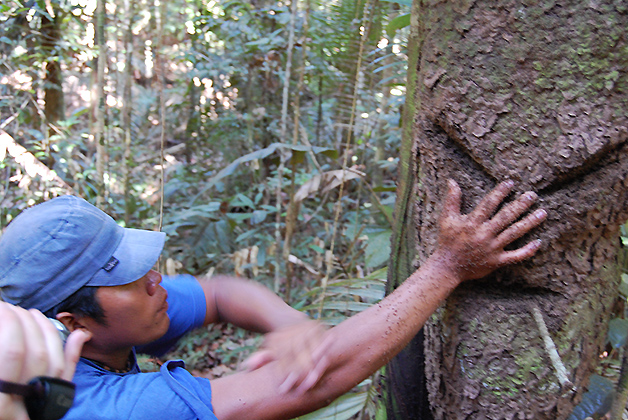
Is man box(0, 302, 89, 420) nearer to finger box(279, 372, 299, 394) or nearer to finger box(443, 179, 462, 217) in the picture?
finger box(279, 372, 299, 394)

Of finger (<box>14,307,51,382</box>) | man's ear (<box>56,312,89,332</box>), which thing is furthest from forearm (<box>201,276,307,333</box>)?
finger (<box>14,307,51,382</box>)

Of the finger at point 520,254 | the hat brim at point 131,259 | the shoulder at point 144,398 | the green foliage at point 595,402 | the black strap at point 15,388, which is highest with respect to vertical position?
the finger at point 520,254

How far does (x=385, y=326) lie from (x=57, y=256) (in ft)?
2.62

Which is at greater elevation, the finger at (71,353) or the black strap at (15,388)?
the black strap at (15,388)

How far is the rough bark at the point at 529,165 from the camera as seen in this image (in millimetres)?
959

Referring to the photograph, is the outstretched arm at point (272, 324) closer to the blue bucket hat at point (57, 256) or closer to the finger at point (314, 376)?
the finger at point (314, 376)

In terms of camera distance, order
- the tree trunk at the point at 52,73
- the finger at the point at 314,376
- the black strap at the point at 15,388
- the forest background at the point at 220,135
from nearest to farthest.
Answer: the black strap at the point at 15,388
the finger at the point at 314,376
the forest background at the point at 220,135
the tree trunk at the point at 52,73

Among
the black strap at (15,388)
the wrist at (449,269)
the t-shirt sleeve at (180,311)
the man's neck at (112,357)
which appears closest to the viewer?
the black strap at (15,388)

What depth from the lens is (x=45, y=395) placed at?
2.72 ft

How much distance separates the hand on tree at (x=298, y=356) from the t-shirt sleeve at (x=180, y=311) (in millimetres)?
409

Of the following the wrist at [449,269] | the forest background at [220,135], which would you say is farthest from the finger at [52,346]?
the forest background at [220,135]

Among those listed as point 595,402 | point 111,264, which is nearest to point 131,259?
point 111,264

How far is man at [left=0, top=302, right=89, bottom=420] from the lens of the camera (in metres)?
0.78

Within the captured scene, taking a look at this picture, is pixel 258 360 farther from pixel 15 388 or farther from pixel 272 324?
pixel 15 388
